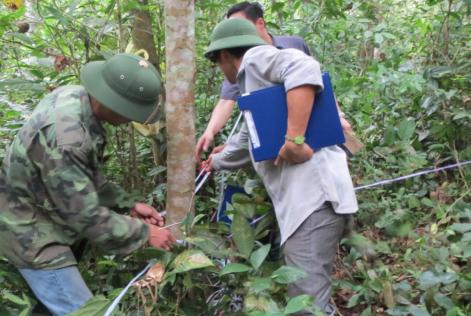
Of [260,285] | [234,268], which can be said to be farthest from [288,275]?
[234,268]

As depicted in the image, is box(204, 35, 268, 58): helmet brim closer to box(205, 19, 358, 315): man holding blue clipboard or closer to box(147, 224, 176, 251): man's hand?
box(205, 19, 358, 315): man holding blue clipboard

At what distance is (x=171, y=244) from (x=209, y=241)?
0.19 meters

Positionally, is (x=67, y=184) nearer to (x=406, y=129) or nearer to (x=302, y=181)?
(x=302, y=181)

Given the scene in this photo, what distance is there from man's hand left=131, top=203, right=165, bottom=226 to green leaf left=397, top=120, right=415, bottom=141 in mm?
1907

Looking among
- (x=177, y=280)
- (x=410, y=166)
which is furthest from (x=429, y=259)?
(x=177, y=280)

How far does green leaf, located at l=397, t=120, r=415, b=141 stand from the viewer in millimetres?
3834

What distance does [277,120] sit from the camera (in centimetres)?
240

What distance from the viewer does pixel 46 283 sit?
98.7 inches

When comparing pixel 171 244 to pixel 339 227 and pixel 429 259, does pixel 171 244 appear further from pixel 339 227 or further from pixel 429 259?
pixel 429 259

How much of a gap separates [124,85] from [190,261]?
813 millimetres

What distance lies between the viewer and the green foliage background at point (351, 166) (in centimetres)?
255

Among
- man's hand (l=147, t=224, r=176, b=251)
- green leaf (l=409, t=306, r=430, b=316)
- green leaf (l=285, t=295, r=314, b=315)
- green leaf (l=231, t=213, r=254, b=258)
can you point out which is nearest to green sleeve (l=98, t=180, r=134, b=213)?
man's hand (l=147, t=224, r=176, b=251)

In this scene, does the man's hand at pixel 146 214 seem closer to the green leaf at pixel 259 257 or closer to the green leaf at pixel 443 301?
the green leaf at pixel 259 257

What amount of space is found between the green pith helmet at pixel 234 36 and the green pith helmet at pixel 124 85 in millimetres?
365
